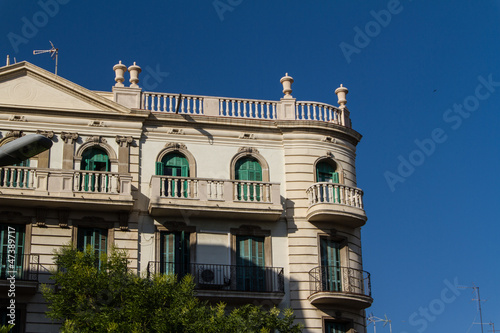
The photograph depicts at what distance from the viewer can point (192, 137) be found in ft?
101

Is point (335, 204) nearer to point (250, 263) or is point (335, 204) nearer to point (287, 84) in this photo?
point (250, 263)

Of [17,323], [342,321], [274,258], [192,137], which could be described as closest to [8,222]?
[17,323]

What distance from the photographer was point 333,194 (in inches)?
1179

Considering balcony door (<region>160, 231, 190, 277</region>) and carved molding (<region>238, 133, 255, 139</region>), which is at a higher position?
carved molding (<region>238, 133, 255, 139</region>)

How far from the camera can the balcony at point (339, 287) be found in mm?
28487

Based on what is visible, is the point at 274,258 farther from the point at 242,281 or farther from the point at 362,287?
the point at 362,287

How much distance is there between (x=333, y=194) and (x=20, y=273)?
1105cm

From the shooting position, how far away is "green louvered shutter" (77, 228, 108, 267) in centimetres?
2825

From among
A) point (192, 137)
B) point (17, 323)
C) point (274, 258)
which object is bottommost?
point (17, 323)

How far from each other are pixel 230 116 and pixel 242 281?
6.30 meters

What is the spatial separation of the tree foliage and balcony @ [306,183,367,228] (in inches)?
211

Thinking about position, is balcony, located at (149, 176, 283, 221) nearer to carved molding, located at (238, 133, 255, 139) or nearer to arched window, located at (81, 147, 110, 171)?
arched window, located at (81, 147, 110, 171)

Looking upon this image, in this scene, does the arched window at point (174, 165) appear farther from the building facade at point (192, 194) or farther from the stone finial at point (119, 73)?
the stone finial at point (119, 73)

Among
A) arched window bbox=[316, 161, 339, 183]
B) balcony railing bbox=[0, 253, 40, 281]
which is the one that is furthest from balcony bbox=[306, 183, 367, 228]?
balcony railing bbox=[0, 253, 40, 281]
